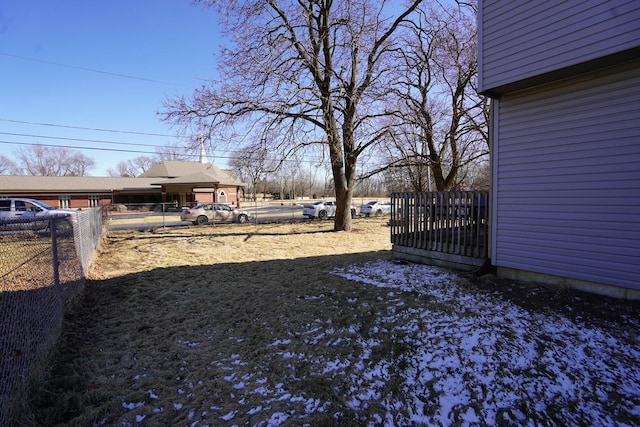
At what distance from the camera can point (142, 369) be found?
3.16m

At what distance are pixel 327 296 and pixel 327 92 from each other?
26.9ft

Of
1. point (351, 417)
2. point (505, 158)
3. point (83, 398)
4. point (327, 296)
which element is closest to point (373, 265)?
point (327, 296)

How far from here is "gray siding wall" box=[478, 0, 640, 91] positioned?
3.60m

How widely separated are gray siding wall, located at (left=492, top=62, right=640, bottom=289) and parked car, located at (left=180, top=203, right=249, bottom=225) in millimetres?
16896

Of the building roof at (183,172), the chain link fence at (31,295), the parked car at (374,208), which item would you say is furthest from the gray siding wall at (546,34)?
the building roof at (183,172)

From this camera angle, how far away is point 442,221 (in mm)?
6410

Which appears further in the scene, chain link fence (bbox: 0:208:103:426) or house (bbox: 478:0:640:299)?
house (bbox: 478:0:640:299)

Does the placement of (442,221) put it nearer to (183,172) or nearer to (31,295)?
(31,295)

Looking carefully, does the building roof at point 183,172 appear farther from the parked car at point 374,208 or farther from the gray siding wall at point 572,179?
the gray siding wall at point 572,179

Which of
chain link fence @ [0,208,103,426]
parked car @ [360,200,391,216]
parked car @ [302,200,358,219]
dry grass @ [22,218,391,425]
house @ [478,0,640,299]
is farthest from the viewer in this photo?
parked car @ [360,200,391,216]

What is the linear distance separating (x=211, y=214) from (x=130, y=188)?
24.1 metres

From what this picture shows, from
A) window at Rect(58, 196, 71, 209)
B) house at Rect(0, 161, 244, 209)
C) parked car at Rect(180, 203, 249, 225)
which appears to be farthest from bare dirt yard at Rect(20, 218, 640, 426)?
window at Rect(58, 196, 71, 209)

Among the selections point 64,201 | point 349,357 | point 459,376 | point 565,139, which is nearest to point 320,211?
point 565,139

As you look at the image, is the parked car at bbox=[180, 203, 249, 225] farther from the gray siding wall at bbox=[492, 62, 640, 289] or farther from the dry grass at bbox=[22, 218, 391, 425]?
the gray siding wall at bbox=[492, 62, 640, 289]
